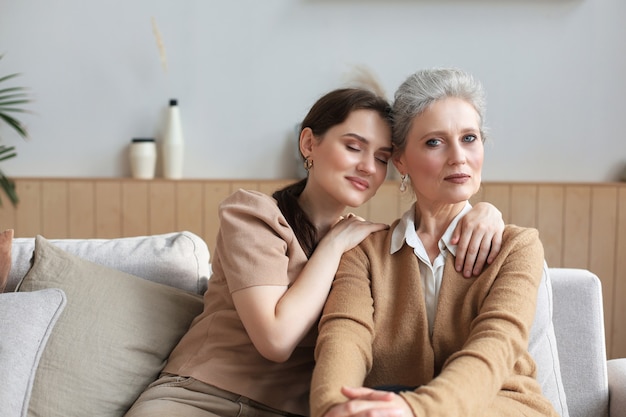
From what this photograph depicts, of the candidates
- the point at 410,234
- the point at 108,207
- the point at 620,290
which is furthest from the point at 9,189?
the point at 620,290

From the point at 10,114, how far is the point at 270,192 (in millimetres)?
1360

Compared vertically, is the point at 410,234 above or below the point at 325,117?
below

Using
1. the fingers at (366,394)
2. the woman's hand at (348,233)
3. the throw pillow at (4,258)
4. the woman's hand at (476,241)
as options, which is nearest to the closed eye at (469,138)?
the woman's hand at (476,241)

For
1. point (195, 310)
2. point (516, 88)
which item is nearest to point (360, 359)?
point (195, 310)

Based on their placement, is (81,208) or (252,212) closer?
(252,212)

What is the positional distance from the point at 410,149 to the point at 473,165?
15 cm

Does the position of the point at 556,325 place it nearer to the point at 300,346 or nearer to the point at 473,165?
the point at 473,165

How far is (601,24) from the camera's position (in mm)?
3715

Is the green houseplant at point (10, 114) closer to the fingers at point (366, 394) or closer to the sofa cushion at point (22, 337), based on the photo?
the sofa cushion at point (22, 337)

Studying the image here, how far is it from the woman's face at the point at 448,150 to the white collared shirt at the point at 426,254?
0.09m

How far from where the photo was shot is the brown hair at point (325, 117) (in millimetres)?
1861

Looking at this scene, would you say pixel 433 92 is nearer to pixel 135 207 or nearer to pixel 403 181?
pixel 403 181

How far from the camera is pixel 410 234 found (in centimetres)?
179

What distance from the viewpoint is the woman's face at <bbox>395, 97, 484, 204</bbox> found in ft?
5.62
